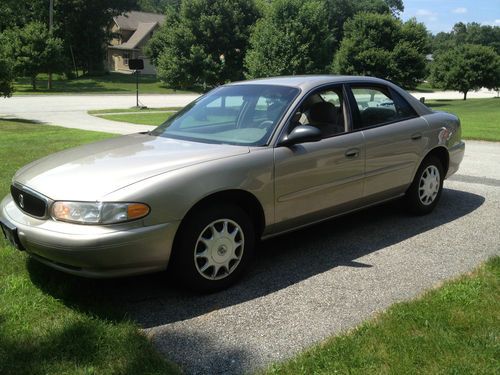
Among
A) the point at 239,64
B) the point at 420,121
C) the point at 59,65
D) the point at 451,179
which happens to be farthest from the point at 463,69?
the point at 420,121

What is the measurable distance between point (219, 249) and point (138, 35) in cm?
7222

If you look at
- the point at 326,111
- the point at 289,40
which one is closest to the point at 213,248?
the point at 326,111

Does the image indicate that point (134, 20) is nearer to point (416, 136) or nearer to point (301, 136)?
point (416, 136)

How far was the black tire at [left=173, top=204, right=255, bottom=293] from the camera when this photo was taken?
11.9ft

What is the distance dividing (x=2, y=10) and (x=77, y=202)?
22795mm

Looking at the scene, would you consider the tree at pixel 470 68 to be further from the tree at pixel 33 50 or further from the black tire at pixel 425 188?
the black tire at pixel 425 188

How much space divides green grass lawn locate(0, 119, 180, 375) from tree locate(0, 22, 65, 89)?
40759mm

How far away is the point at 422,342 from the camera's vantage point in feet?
9.95

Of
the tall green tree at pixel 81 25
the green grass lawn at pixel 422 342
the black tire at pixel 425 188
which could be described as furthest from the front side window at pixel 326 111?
the tall green tree at pixel 81 25

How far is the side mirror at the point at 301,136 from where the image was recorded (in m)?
4.12

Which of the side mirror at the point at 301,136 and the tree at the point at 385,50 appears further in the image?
the tree at the point at 385,50

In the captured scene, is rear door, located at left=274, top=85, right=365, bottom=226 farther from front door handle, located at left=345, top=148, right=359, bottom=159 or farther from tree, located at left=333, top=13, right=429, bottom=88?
tree, located at left=333, top=13, right=429, bottom=88

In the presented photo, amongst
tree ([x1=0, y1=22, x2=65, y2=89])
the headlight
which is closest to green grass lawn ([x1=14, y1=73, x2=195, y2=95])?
tree ([x1=0, y1=22, x2=65, y2=89])

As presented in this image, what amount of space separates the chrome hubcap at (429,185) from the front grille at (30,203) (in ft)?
12.9
